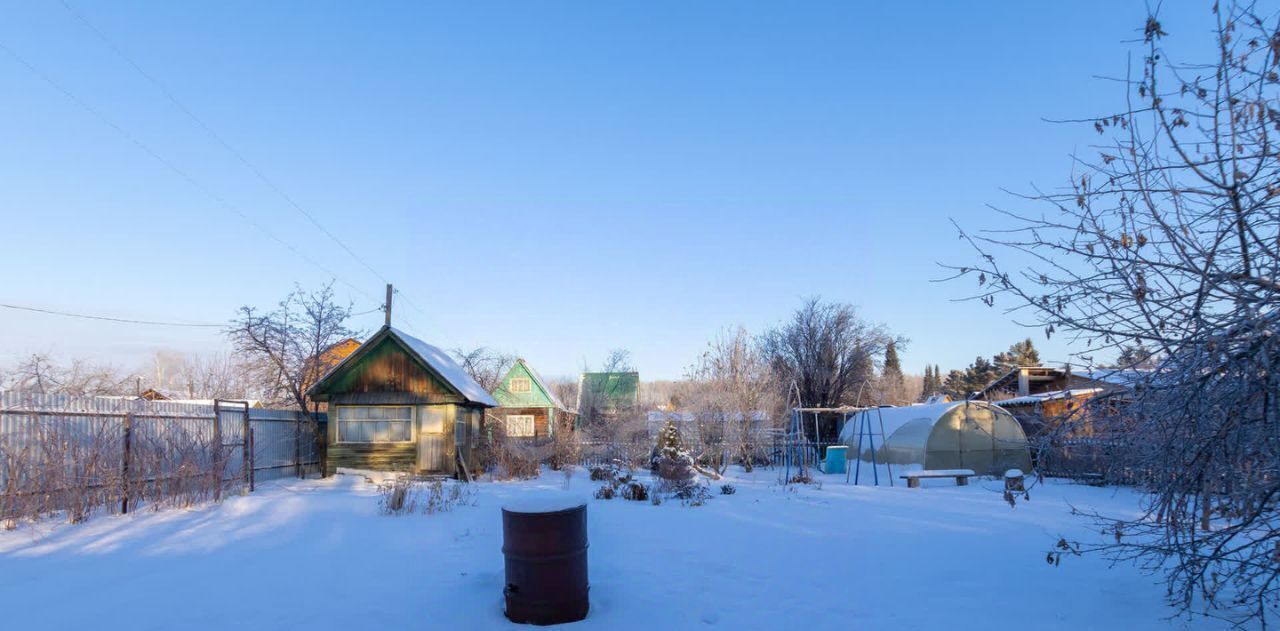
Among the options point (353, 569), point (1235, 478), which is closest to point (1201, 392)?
point (1235, 478)

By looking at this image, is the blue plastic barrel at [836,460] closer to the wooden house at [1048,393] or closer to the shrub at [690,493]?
the wooden house at [1048,393]

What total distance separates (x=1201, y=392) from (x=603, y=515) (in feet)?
29.9

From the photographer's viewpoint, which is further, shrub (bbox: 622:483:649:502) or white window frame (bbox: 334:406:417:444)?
white window frame (bbox: 334:406:417:444)

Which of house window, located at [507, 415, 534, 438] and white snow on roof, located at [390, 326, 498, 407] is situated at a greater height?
white snow on roof, located at [390, 326, 498, 407]

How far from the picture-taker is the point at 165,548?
8531 mm

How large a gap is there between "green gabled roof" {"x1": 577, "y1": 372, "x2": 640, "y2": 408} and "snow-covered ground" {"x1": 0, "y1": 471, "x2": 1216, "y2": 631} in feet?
104

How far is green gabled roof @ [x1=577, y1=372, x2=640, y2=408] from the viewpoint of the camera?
4392 cm

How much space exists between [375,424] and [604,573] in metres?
13.8

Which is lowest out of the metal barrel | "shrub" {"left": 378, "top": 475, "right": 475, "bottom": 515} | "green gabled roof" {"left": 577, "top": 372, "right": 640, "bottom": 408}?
"shrub" {"left": 378, "top": 475, "right": 475, "bottom": 515}

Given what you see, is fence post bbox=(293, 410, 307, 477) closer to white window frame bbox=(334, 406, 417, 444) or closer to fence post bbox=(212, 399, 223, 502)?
white window frame bbox=(334, 406, 417, 444)

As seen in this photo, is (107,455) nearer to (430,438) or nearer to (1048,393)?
(430,438)

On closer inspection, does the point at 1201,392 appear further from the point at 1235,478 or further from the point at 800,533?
the point at 800,533

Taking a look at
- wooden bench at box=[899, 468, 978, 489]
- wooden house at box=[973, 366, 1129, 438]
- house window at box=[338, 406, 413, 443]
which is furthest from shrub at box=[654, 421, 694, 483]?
house window at box=[338, 406, 413, 443]

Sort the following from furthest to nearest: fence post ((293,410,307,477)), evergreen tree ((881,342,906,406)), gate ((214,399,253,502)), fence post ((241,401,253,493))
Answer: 1. evergreen tree ((881,342,906,406))
2. fence post ((293,410,307,477))
3. fence post ((241,401,253,493))
4. gate ((214,399,253,502))
